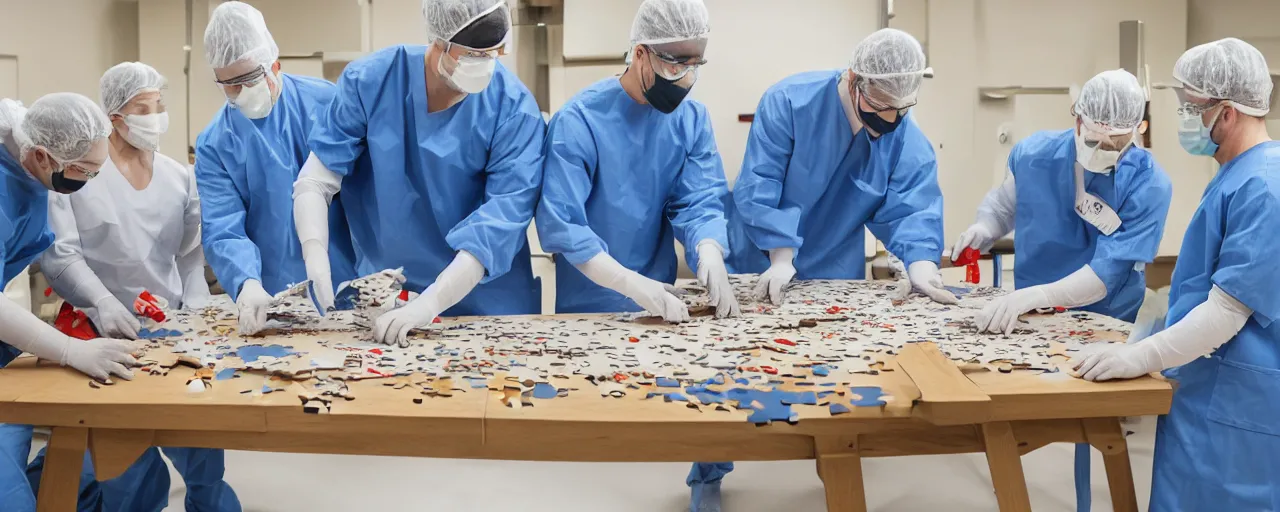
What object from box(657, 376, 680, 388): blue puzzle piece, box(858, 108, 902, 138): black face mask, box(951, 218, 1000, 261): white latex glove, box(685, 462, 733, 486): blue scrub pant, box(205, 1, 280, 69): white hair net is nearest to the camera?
box(657, 376, 680, 388): blue puzzle piece

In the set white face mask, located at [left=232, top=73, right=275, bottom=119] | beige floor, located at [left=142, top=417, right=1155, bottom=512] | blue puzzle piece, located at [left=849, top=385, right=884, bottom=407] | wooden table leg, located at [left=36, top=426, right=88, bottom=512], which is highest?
white face mask, located at [left=232, top=73, right=275, bottom=119]

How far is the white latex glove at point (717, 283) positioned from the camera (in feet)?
8.64

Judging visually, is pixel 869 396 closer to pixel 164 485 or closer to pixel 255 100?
pixel 255 100

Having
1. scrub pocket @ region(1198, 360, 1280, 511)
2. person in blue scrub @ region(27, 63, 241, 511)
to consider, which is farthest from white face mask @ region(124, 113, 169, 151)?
scrub pocket @ region(1198, 360, 1280, 511)

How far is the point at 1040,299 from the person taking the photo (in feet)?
8.29

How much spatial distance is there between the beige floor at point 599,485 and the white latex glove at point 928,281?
3.60ft

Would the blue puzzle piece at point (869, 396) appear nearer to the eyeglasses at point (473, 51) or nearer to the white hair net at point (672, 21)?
the white hair net at point (672, 21)

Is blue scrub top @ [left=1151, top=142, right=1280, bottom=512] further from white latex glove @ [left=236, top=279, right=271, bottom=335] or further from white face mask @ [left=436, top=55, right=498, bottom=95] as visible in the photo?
white latex glove @ [left=236, top=279, right=271, bottom=335]

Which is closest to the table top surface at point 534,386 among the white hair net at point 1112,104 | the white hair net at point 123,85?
the white hair net at point 1112,104

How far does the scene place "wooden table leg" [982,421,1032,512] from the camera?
1870 millimetres

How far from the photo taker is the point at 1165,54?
478cm

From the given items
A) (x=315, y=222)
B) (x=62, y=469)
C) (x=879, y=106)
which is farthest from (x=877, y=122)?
(x=62, y=469)

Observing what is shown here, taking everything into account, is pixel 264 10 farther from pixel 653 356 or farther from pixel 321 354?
pixel 653 356

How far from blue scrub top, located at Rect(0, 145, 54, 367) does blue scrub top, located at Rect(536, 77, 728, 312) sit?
1.32 metres
